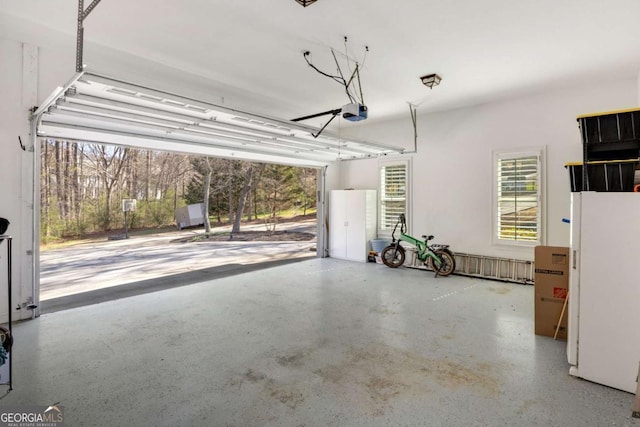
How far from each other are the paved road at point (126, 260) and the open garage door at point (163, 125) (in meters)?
2.62

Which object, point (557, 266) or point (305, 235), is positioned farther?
point (305, 235)

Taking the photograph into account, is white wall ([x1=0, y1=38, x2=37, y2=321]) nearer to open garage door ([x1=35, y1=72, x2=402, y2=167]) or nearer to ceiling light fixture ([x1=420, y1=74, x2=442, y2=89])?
open garage door ([x1=35, y1=72, x2=402, y2=167])

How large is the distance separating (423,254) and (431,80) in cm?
318

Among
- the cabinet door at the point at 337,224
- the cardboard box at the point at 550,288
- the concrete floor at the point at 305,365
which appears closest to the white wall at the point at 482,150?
the cabinet door at the point at 337,224

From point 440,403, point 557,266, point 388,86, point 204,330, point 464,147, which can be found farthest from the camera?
point 464,147

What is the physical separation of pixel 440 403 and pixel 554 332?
6.12 feet

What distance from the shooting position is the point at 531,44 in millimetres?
3455

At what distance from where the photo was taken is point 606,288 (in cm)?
231

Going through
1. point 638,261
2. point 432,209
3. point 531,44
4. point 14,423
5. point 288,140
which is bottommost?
point 14,423

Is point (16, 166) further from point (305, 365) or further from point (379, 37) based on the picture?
point (379, 37)

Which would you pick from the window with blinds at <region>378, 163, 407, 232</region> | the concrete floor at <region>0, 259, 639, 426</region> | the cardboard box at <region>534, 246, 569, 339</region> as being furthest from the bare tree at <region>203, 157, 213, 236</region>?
the cardboard box at <region>534, 246, 569, 339</region>

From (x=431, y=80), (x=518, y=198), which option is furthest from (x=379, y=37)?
(x=518, y=198)

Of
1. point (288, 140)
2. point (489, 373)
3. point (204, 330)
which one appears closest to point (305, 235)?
point (288, 140)

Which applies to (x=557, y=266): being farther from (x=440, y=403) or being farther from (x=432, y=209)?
(x=432, y=209)
